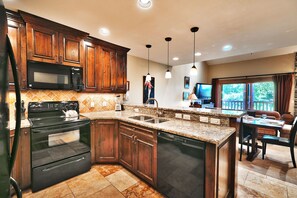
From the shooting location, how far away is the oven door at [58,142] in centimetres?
194

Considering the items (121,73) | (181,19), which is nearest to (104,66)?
(121,73)

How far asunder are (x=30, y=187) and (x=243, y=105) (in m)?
7.56

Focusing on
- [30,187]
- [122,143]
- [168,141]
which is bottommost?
[30,187]

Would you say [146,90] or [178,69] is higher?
[178,69]

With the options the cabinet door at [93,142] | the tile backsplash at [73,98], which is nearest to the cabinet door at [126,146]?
the cabinet door at [93,142]

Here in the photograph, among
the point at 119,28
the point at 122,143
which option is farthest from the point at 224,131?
the point at 119,28

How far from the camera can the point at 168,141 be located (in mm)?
1731

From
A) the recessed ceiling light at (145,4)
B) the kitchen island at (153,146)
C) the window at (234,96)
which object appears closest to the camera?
the kitchen island at (153,146)

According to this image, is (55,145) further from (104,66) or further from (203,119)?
(203,119)

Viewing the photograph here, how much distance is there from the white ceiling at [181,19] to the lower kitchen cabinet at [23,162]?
1795 millimetres

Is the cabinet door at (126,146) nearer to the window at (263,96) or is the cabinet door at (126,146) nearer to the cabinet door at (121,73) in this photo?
the cabinet door at (121,73)

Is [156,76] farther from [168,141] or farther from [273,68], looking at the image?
[273,68]

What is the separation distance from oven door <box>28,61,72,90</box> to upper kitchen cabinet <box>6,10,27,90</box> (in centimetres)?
8

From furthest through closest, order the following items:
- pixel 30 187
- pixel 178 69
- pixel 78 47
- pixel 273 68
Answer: pixel 178 69, pixel 273 68, pixel 78 47, pixel 30 187
